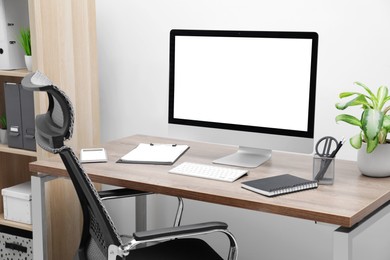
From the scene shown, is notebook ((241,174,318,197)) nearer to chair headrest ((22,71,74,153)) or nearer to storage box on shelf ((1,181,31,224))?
chair headrest ((22,71,74,153))

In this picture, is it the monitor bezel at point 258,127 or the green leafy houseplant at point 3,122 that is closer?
the monitor bezel at point 258,127

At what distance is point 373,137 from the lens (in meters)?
2.19

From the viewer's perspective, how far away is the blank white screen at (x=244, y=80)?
2389mm

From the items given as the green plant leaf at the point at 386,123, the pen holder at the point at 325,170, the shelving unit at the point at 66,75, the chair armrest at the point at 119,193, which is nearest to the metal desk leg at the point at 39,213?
the chair armrest at the point at 119,193

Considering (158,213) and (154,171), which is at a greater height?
(154,171)

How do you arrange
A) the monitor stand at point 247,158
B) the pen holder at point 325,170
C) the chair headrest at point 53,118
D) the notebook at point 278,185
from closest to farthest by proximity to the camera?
1. the chair headrest at point 53,118
2. the notebook at point 278,185
3. the pen holder at point 325,170
4. the monitor stand at point 247,158

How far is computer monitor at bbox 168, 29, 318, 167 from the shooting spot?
238 centimetres

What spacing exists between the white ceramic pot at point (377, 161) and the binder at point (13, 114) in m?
1.67

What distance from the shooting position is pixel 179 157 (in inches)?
103

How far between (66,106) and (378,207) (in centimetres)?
104

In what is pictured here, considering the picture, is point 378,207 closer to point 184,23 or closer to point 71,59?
point 184,23

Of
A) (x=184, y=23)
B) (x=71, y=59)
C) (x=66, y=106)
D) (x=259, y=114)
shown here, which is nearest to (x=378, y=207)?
(x=259, y=114)

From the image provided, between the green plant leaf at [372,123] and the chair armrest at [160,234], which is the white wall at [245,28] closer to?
the green plant leaf at [372,123]

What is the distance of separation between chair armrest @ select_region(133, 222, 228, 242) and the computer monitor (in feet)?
1.71
